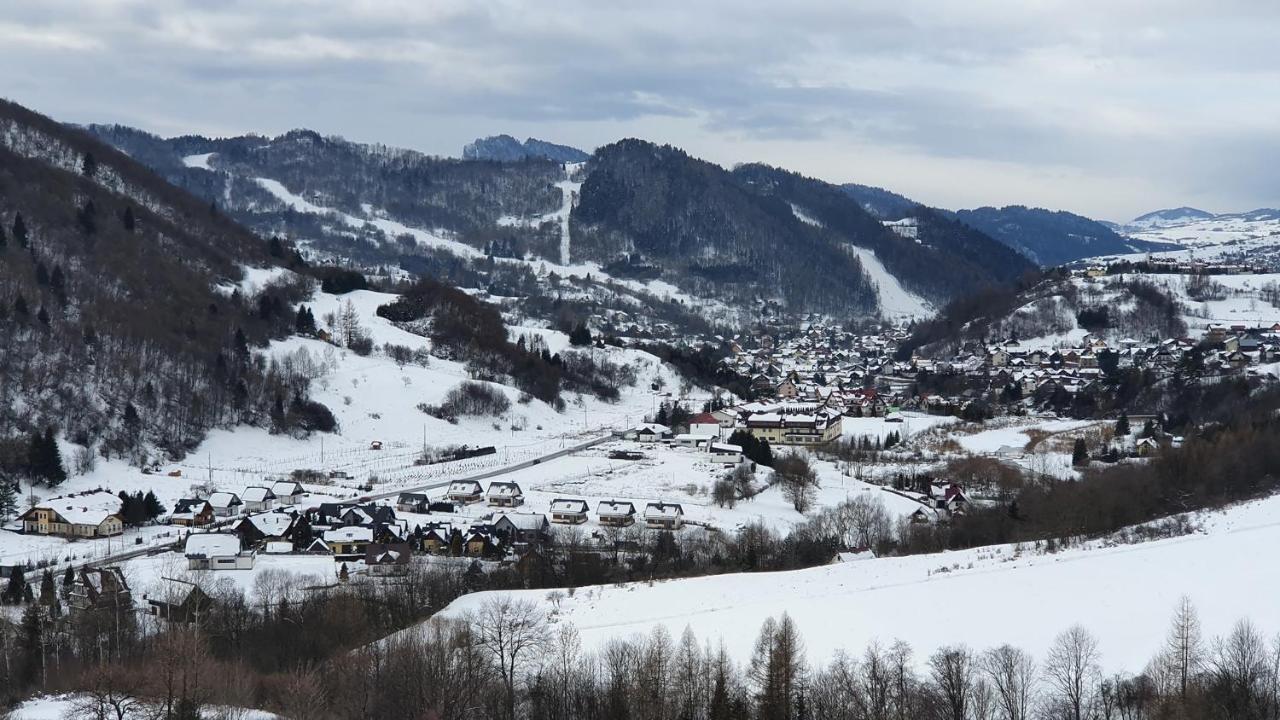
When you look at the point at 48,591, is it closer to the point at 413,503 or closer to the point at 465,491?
the point at 413,503

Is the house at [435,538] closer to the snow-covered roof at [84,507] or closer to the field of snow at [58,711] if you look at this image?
the snow-covered roof at [84,507]

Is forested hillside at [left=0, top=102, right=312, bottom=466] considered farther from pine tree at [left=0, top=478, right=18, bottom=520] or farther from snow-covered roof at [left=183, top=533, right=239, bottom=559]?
snow-covered roof at [left=183, top=533, right=239, bottom=559]

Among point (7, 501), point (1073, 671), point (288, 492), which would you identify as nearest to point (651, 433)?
point (288, 492)

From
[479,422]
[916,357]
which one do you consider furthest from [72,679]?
[916,357]

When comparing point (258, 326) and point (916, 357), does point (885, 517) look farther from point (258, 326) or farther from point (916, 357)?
point (916, 357)

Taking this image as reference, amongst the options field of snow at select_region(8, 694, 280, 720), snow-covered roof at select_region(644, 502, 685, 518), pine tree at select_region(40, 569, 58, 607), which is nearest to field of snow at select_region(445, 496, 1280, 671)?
field of snow at select_region(8, 694, 280, 720)

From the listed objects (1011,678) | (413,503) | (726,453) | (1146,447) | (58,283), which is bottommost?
(413,503)
